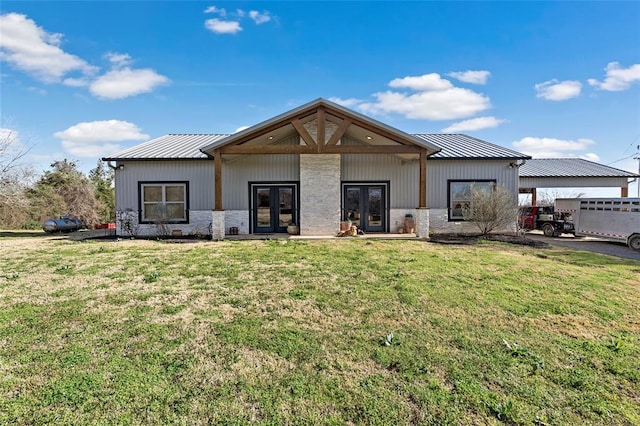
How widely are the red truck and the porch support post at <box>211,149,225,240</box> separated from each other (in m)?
13.0

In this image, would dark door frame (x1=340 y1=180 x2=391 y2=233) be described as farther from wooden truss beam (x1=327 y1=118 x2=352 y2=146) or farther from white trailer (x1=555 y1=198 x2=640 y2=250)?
white trailer (x1=555 y1=198 x2=640 y2=250)

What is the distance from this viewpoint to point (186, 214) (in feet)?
48.7

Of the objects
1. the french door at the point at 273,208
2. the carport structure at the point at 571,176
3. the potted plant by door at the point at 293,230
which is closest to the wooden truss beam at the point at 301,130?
the french door at the point at 273,208

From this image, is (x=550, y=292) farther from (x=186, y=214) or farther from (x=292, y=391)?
(x=186, y=214)

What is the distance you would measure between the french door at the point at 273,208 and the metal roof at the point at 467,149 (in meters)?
6.64

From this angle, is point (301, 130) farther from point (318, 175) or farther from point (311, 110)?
point (318, 175)

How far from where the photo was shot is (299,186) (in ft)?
48.8

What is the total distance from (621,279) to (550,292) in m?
2.43

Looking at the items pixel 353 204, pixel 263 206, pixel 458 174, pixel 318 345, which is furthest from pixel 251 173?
pixel 318 345

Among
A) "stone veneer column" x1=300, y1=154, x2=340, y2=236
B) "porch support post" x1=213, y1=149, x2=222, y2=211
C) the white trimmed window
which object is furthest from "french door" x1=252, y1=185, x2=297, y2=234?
the white trimmed window

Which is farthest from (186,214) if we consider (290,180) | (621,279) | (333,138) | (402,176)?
(621,279)

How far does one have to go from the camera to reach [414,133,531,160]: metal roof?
14.9 meters

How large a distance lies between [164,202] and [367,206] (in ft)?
29.5

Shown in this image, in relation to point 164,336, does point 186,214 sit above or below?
above
